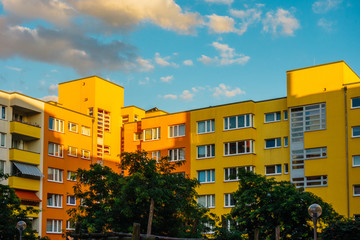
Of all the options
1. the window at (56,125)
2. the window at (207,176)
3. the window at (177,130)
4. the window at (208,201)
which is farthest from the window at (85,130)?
the window at (208,201)

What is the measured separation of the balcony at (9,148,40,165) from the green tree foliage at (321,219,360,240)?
145 feet

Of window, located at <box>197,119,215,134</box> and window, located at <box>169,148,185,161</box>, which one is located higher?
window, located at <box>197,119,215,134</box>

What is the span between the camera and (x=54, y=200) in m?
69.9

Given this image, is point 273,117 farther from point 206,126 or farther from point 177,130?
point 177,130

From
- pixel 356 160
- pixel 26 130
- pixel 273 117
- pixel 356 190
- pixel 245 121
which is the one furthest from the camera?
pixel 245 121

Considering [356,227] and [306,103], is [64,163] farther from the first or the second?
[356,227]

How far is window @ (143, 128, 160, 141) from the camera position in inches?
2972

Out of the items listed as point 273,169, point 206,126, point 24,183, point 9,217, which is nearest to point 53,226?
point 24,183

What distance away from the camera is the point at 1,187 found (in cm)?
4338

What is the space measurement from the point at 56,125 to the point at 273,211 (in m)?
38.5

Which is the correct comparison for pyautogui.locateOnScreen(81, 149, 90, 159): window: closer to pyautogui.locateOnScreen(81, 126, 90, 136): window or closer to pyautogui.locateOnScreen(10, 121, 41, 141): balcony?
pyautogui.locateOnScreen(81, 126, 90, 136): window

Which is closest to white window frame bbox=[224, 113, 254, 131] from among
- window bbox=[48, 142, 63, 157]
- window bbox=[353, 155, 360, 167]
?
window bbox=[353, 155, 360, 167]

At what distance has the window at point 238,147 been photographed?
6725 cm

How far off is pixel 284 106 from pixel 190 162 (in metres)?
12.9
